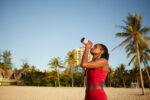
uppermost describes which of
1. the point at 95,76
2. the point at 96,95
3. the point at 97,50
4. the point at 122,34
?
the point at 122,34

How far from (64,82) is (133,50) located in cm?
3011

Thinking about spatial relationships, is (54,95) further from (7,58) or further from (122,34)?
(7,58)

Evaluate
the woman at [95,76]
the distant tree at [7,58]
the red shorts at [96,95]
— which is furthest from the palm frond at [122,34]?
the distant tree at [7,58]

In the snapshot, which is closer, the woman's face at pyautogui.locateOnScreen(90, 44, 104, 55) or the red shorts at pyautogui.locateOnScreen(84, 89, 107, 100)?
the red shorts at pyautogui.locateOnScreen(84, 89, 107, 100)

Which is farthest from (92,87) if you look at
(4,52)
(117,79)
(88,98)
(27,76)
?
(4,52)

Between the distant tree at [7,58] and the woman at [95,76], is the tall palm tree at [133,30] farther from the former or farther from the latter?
the distant tree at [7,58]

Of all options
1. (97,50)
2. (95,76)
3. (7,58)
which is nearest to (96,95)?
(95,76)

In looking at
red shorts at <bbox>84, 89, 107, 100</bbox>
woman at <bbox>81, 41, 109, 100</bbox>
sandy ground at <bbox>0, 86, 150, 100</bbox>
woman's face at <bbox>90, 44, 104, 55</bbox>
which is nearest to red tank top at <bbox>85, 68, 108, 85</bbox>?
woman at <bbox>81, 41, 109, 100</bbox>

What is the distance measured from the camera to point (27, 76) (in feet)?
149

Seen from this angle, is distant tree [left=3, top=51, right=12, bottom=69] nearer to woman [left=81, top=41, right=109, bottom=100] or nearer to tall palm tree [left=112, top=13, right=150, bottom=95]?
tall palm tree [left=112, top=13, right=150, bottom=95]

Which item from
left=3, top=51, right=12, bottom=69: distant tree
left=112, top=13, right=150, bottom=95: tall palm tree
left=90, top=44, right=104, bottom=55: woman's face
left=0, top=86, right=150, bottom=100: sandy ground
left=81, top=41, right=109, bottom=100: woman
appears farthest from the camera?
left=3, top=51, right=12, bottom=69: distant tree

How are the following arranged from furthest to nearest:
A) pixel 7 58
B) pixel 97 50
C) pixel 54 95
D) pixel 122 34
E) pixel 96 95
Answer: pixel 7 58
pixel 122 34
pixel 54 95
pixel 97 50
pixel 96 95

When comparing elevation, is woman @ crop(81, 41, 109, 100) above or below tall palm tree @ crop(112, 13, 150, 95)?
below

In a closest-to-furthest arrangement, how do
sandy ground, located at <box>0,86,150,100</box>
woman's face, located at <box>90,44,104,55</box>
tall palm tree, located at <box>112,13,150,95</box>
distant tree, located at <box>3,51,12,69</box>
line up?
woman's face, located at <box>90,44,104,55</box>, sandy ground, located at <box>0,86,150,100</box>, tall palm tree, located at <box>112,13,150,95</box>, distant tree, located at <box>3,51,12,69</box>
